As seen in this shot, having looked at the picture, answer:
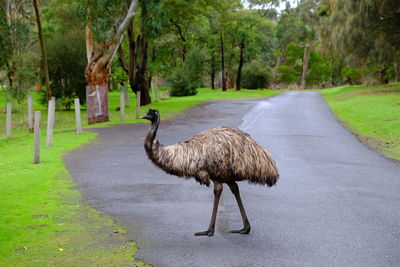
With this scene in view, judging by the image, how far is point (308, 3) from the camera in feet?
298

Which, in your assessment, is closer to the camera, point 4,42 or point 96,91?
point 96,91

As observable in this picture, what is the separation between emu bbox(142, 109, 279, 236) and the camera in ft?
23.5

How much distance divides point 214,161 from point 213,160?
0.02m

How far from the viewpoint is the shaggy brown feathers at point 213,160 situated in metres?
7.18

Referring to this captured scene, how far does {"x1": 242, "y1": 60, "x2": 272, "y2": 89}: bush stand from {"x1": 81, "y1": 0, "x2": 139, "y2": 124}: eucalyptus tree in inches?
→ 1672

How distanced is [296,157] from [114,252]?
8.68m

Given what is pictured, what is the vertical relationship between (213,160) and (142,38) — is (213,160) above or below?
below

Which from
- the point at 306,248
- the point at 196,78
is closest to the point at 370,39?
the point at 196,78

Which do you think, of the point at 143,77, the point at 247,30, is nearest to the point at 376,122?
the point at 143,77

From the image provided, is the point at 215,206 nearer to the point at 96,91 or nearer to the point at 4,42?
the point at 96,91

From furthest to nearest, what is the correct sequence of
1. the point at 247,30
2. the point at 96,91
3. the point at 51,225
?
1. the point at 247,30
2. the point at 96,91
3. the point at 51,225

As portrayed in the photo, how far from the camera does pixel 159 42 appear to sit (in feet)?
170

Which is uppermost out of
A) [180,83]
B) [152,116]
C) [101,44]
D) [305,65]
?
[305,65]

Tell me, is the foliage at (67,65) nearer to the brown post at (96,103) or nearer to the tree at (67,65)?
the tree at (67,65)
